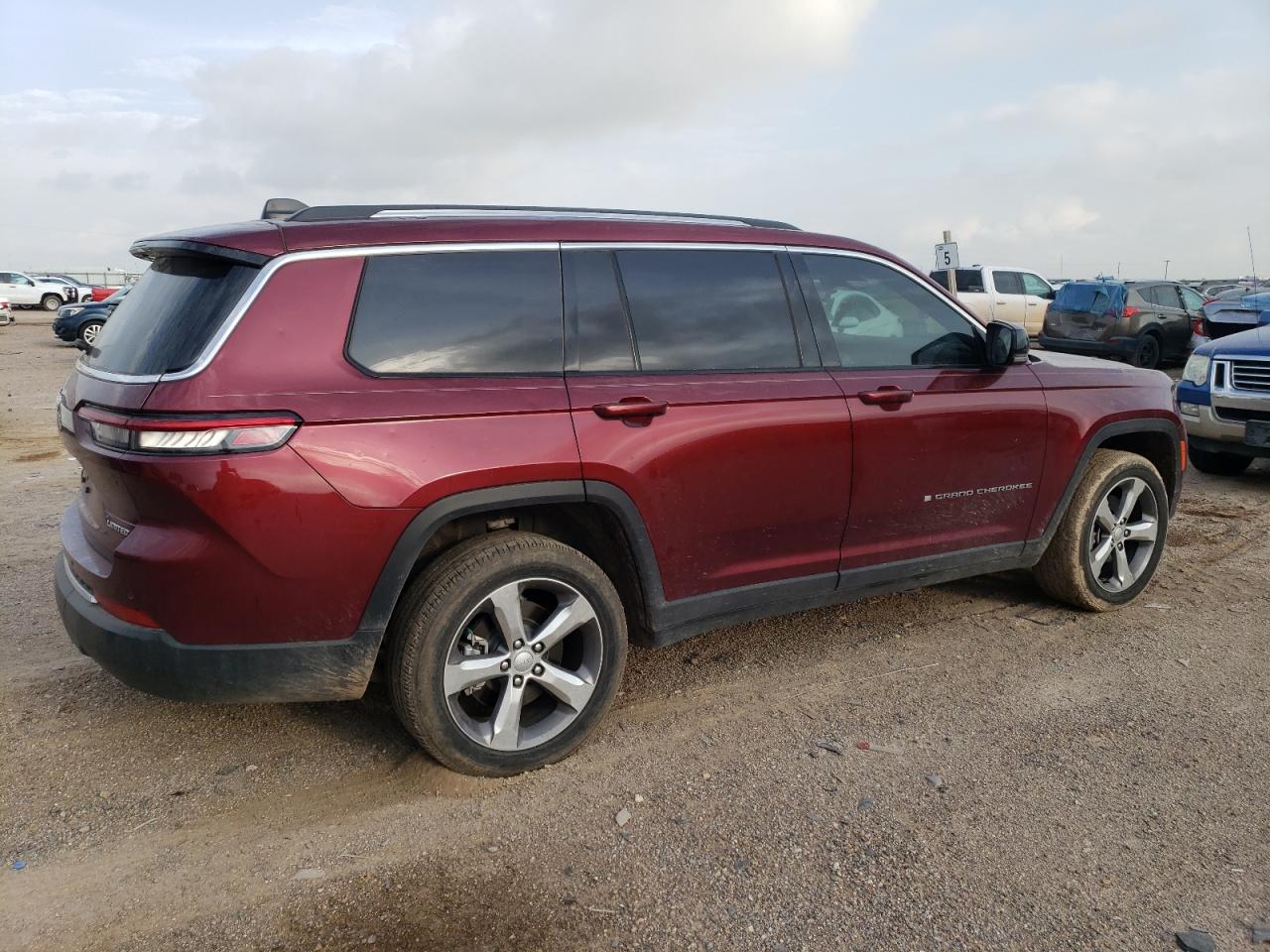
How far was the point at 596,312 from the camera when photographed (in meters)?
3.43

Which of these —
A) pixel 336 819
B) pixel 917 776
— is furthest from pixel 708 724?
pixel 336 819

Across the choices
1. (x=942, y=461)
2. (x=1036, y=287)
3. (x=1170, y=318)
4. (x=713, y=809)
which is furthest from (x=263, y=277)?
(x=1036, y=287)

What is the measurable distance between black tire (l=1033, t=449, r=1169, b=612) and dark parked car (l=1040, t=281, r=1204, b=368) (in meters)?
13.4

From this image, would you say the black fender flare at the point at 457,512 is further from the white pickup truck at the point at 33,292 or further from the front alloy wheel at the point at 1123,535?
the white pickup truck at the point at 33,292

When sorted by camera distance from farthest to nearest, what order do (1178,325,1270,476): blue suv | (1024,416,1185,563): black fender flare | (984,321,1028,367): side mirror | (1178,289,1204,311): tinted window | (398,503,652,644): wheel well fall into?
(1178,289,1204,311): tinted window < (1178,325,1270,476): blue suv < (1024,416,1185,563): black fender flare < (984,321,1028,367): side mirror < (398,503,652,644): wheel well

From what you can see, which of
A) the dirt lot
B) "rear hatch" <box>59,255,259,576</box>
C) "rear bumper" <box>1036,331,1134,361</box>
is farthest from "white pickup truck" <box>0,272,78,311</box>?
"rear hatch" <box>59,255,259,576</box>

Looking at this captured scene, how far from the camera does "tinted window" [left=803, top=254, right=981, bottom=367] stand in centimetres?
402

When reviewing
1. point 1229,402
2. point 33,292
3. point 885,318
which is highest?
point 33,292

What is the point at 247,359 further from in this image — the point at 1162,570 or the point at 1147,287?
the point at 1147,287

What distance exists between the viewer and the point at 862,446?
12.7 feet

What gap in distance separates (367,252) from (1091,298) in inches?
668

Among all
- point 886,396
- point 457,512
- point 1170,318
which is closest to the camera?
point 457,512

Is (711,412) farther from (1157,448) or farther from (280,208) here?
(1157,448)

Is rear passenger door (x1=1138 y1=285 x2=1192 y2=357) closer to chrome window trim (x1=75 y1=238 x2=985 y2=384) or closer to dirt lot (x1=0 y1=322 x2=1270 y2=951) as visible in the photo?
dirt lot (x1=0 y1=322 x2=1270 y2=951)
